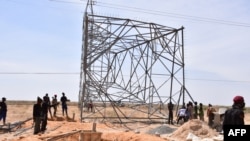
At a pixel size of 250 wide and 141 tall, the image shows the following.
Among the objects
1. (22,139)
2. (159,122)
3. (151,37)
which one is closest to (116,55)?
(151,37)

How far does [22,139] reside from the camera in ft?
46.2

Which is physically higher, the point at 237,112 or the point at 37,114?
the point at 237,112

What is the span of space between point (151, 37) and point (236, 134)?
19.6 m

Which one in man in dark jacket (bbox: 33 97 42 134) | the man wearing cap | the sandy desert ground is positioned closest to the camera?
the man wearing cap

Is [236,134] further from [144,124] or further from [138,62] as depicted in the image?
[138,62]

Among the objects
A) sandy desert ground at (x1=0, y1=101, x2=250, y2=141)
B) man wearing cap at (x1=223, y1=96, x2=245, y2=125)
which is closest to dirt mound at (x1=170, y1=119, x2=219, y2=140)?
sandy desert ground at (x1=0, y1=101, x2=250, y2=141)

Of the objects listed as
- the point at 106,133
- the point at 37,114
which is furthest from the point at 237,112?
the point at 37,114

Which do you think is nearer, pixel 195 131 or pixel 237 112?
pixel 237 112

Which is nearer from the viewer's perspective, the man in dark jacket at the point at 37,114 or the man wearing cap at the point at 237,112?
the man wearing cap at the point at 237,112

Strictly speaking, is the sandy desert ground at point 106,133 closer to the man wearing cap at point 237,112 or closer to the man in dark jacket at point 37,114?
the man in dark jacket at point 37,114

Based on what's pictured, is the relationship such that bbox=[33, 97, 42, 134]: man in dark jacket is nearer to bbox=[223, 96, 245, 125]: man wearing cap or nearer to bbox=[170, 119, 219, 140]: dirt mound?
bbox=[170, 119, 219, 140]: dirt mound

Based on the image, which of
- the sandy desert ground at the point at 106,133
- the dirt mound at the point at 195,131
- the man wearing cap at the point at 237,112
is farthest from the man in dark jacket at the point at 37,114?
the man wearing cap at the point at 237,112

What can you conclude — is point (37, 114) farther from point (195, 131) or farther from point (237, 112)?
point (237, 112)

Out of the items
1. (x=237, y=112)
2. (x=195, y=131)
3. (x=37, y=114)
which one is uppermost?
(x=237, y=112)
